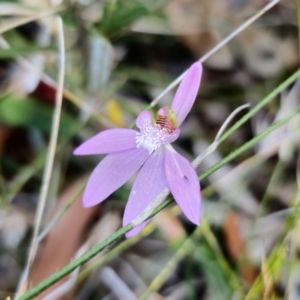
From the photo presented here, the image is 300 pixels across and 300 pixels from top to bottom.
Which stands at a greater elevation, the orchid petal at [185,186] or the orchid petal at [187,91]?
the orchid petal at [187,91]

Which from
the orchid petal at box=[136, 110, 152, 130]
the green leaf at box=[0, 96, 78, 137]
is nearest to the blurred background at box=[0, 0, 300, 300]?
the green leaf at box=[0, 96, 78, 137]

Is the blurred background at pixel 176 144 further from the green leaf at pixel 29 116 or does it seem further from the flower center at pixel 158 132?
the flower center at pixel 158 132

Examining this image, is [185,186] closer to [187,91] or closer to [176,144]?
[187,91]

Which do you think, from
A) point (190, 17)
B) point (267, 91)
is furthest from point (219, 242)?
point (190, 17)

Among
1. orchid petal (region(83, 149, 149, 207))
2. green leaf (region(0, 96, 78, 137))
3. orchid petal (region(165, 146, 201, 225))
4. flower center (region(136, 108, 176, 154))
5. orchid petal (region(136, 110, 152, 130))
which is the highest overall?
green leaf (region(0, 96, 78, 137))

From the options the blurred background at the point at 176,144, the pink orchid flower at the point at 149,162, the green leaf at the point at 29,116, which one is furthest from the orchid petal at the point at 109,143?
the green leaf at the point at 29,116

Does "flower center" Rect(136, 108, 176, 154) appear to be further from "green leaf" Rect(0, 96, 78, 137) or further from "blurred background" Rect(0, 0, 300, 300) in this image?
"green leaf" Rect(0, 96, 78, 137)

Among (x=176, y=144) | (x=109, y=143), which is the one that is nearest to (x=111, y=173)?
(x=109, y=143)

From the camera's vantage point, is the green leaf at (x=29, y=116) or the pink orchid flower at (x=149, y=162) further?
the green leaf at (x=29, y=116)
